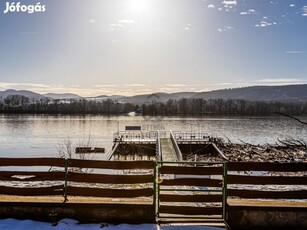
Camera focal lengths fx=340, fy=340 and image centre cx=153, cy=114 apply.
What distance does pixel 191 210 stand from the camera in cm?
898

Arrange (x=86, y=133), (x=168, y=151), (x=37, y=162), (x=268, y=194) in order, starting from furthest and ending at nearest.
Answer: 1. (x=86, y=133)
2. (x=168, y=151)
3. (x=37, y=162)
4. (x=268, y=194)

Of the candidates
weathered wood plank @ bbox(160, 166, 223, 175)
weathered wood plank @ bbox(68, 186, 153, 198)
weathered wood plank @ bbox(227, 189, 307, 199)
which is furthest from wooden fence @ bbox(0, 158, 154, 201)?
weathered wood plank @ bbox(227, 189, 307, 199)

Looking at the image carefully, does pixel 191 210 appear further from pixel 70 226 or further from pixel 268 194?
pixel 70 226

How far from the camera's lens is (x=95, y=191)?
9.27 meters

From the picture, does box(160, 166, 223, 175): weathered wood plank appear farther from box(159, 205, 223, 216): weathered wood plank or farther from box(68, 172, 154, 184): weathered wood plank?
box(159, 205, 223, 216): weathered wood plank

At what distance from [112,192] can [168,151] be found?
26.6 metres

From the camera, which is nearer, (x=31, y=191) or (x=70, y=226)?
(x=70, y=226)

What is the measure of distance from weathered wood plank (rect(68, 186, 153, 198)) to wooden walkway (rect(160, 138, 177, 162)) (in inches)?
801

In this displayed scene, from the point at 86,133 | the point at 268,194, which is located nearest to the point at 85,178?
the point at 268,194

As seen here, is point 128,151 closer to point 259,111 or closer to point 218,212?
point 218,212

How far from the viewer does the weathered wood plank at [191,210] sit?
8953 mm

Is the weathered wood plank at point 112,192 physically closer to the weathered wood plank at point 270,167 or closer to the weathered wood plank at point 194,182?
the weathered wood plank at point 194,182

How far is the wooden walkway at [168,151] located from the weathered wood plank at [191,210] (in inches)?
802

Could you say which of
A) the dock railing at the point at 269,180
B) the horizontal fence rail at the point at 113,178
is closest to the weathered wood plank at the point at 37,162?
the horizontal fence rail at the point at 113,178
